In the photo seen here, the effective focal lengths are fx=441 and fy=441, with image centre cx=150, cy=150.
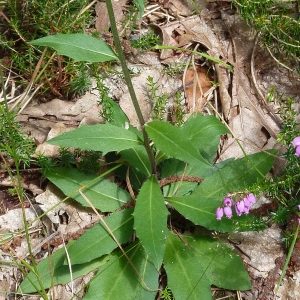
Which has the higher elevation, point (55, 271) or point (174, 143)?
point (174, 143)

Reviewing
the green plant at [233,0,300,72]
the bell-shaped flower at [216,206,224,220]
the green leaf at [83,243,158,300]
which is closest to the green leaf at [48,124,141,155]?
the bell-shaped flower at [216,206,224,220]

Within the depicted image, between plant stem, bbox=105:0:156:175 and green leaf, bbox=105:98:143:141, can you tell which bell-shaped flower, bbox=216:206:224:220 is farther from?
Answer: green leaf, bbox=105:98:143:141

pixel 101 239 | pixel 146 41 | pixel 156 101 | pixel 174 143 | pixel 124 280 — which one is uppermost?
pixel 146 41

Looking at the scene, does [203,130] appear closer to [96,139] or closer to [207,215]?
[207,215]

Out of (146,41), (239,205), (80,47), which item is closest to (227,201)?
(239,205)

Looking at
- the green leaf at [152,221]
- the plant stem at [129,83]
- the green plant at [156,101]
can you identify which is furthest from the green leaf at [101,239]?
the green plant at [156,101]

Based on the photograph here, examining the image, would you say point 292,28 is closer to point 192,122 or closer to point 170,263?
point 192,122
